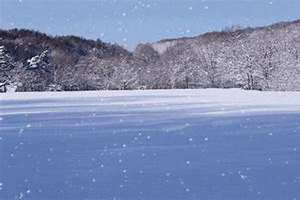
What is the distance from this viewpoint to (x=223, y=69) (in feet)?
251

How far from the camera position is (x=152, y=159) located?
29.6 feet

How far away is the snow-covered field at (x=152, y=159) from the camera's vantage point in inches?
258

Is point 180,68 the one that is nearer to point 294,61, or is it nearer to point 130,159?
point 294,61

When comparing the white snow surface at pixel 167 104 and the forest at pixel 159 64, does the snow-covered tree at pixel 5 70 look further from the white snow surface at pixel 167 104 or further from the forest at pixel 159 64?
the white snow surface at pixel 167 104

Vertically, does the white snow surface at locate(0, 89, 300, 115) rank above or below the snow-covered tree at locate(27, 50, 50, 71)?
below

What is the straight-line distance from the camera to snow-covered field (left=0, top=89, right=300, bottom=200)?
6562 mm

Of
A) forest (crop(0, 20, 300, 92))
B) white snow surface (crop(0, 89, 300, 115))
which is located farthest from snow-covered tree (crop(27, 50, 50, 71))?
white snow surface (crop(0, 89, 300, 115))

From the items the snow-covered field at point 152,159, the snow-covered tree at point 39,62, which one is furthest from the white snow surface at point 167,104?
the snow-covered tree at point 39,62

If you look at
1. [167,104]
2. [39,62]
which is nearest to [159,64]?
[39,62]

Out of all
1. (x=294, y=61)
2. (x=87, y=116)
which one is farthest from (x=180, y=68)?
(x=87, y=116)

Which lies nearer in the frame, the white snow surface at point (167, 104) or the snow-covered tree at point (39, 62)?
the white snow surface at point (167, 104)

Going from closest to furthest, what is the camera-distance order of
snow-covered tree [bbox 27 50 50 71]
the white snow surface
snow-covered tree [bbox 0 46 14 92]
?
the white snow surface < snow-covered tree [bbox 0 46 14 92] < snow-covered tree [bbox 27 50 50 71]

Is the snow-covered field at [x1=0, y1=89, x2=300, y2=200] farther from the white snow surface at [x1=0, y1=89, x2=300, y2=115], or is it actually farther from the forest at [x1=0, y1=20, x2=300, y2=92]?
the forest at [x1=0, y1=20, x2=300, y2=92]

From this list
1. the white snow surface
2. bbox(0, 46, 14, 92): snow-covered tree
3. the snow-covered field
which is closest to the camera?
the snow-covered field
